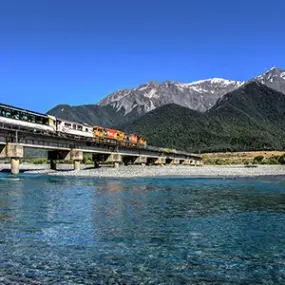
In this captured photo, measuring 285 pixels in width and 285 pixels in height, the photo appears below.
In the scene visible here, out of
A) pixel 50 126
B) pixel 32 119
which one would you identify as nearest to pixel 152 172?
pixel 50 126

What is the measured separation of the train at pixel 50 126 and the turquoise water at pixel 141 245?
44.6 meters

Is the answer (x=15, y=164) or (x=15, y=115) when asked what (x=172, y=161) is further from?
(x=15, y=115)

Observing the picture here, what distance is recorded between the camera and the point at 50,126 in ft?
280

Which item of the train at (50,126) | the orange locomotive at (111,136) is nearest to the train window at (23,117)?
the train at (50,126)

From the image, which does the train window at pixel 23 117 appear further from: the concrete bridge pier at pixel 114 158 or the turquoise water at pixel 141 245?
the turquoise water at pixel 141 245

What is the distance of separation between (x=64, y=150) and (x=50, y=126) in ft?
23.9

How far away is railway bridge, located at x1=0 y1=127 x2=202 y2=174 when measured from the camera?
6981cm

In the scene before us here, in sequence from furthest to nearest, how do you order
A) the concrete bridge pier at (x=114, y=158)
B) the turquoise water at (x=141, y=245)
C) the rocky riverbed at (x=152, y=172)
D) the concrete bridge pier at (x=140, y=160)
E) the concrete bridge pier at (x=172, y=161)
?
the concrete bridge pier at (x=172, y=161)
the concrete bridge pier at (x=140, y=160)
the concrete bridge pier at (x=114, y=158)
the rocky riverbed at (x=152, y=172)
the turquoise water at (x=141, y=245)

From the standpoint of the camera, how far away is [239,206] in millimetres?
30156

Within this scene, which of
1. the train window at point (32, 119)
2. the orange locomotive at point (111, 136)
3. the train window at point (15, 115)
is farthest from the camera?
the orange locomotive at point (111, 136)

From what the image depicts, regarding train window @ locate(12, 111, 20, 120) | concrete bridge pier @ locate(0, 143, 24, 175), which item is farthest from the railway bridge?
train window @ locate(12, 111, 20, 120)

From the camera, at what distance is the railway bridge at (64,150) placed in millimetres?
69812

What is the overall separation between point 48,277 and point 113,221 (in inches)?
401

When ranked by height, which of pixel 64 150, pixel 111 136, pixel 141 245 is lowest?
pixel 141 245
